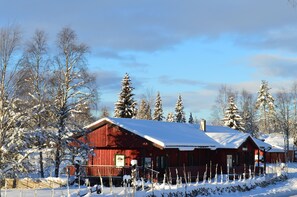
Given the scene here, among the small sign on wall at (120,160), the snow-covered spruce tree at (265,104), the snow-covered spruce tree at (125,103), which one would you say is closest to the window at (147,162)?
the small sign on wall at (120,160)

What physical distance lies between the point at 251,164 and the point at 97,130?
17.3 meters

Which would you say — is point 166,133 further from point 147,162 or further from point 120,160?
point 120,160

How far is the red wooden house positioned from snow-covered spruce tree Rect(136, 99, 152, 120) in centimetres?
3830

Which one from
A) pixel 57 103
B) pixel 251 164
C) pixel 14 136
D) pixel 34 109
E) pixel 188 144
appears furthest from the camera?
pixel 251 164

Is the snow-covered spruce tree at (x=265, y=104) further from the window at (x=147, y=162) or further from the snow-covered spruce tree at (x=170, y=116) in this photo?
the window at (x=147, y=162)

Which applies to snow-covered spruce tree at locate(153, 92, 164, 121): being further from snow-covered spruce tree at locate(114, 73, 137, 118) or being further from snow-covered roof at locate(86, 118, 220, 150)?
snow-covered roof at locate(86, 118, 220, 150)

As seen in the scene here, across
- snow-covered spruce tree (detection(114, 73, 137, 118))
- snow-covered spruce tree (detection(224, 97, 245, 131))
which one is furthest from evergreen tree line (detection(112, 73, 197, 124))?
snow-covered spruce tree (detection(224, 97, 245, 131))

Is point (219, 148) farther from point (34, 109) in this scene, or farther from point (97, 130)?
point (34, 109)

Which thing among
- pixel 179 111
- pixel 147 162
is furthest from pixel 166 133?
pixel 179 111

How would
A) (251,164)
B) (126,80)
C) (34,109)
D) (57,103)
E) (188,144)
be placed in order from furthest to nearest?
(126,80), (251,164), (57,103), (188,144), (34,109)

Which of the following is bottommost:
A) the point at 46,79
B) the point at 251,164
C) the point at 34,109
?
the point at 251,164

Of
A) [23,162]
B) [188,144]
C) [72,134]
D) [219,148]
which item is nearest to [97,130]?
[72,134]

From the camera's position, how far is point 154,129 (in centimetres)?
3497

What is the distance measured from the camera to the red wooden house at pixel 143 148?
32.0 m
